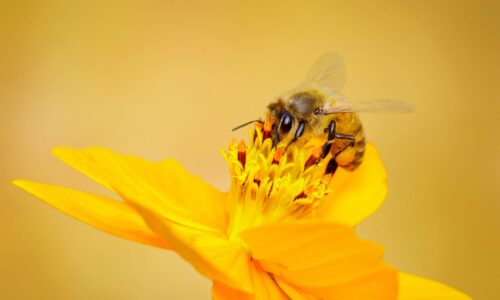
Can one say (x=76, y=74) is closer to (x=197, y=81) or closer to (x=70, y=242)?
(x=197, y=81)

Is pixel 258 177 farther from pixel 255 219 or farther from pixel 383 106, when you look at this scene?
pixel 383 106

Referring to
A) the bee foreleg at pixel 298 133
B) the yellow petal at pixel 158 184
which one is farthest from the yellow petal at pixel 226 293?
the bee foreleg at pixel 298 133

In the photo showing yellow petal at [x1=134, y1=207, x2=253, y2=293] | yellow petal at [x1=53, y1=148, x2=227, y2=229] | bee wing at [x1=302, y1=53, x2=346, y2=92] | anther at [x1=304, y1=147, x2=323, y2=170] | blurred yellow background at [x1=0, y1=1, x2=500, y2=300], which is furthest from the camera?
blurred yellow background at [x1=0, y1=1, x2=500, y2=300]

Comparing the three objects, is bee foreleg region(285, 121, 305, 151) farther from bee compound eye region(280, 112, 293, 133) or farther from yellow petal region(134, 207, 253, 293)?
yellow petal region(134, 207, 253, 293)

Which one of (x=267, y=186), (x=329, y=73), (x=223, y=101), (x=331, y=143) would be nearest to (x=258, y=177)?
(x=267, y=186)

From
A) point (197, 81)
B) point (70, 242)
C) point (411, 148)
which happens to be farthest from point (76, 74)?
point (411, 148)

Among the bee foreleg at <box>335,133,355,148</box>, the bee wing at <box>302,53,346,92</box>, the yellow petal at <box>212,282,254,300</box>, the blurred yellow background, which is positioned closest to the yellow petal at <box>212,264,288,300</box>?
the yellow petal at <box>212,282,254,300</box>
